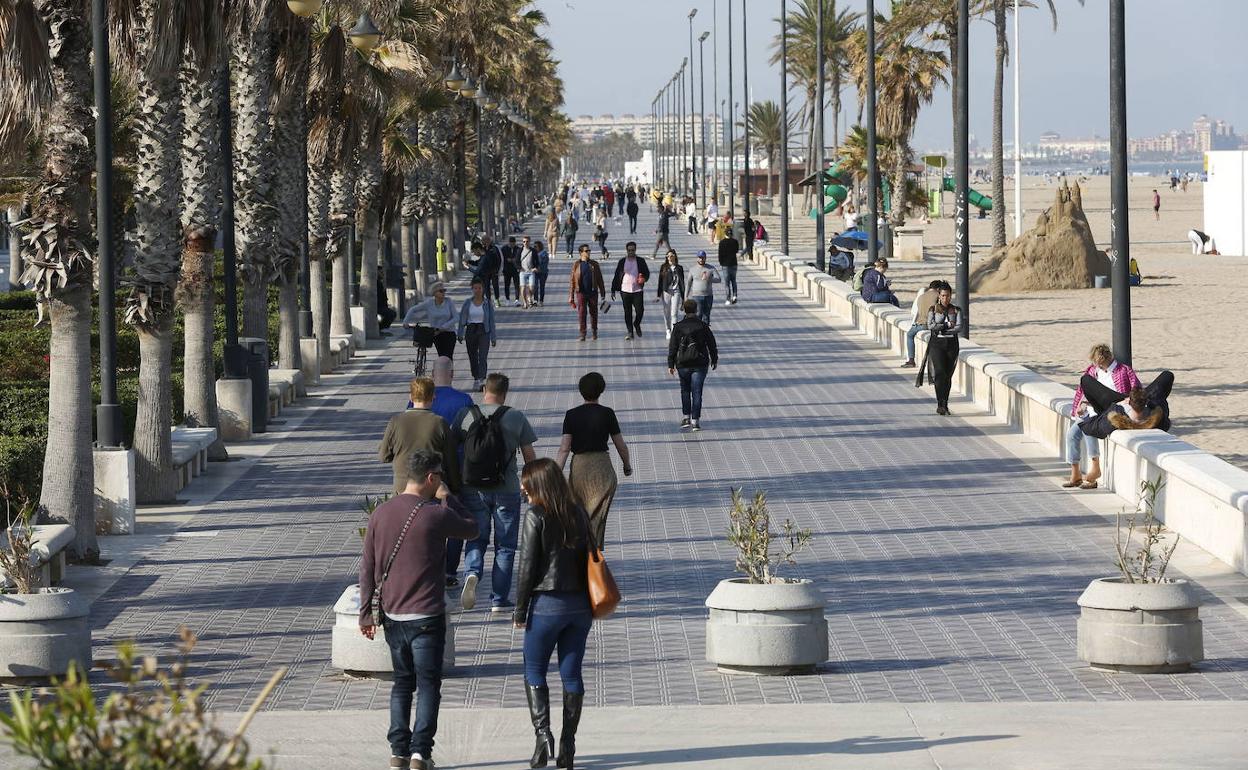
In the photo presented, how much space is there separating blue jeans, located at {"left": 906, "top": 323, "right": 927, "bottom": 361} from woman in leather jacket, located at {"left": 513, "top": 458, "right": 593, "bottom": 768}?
66.0 feet

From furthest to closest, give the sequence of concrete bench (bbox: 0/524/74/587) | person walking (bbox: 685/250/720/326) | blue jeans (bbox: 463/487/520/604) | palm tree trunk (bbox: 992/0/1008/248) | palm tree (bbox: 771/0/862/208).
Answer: palm tree (bbox: 771/0/862/208) → palm tree trunk (bbox: 992/0/1008/248) → person walking (bbox: 685/250/720/326) → concrete bench (bbox: 0/524/74/587) → blue jeans (bbox: 463/487/520/604)

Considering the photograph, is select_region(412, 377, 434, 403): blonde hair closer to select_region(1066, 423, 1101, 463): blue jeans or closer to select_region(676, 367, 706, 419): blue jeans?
select_region(1066, 423, 1101, 463): blue jeans

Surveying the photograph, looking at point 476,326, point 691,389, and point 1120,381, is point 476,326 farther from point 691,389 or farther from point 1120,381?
point 1120,381

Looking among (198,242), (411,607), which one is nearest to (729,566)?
(411,607)

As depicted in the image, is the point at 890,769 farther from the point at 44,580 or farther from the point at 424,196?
the point at 424,196

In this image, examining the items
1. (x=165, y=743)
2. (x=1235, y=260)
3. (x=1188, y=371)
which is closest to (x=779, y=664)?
(x=165, y=743)

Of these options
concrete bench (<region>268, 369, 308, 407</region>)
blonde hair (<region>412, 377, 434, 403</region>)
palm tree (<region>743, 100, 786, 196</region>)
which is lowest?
concrete bench (<region>268, 369, 308, 407</region>)

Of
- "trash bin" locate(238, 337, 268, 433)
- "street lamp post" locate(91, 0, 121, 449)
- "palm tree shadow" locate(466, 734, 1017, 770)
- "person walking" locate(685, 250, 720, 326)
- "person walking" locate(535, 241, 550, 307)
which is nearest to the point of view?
"palm tree shadow" locate(466, 734, 1017, 770)

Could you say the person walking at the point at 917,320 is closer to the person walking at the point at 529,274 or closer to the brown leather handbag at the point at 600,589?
the person walking at the point at 529,274

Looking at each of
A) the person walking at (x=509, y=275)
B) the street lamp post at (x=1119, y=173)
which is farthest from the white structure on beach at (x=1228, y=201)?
the street lamp post at (x=1119, y=173)

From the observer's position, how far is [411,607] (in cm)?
910

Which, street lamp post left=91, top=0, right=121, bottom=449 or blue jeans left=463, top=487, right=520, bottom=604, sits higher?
street lamp post left=91, top=0, right=121, bottom=449

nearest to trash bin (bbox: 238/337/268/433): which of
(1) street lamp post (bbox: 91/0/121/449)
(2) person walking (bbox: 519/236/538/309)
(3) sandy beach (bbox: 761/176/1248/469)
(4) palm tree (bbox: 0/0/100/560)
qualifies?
(1) street lamp post (bbox: 91/0/121/449)

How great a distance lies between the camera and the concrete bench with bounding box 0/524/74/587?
13.9 m
